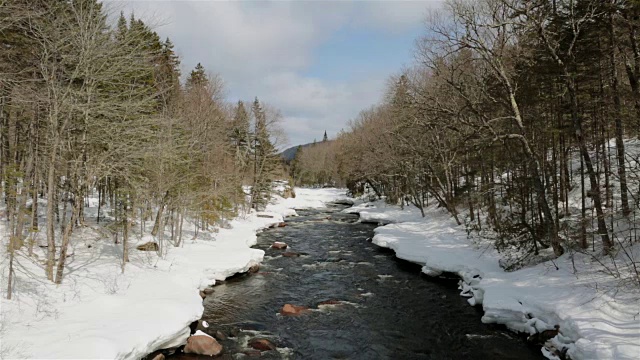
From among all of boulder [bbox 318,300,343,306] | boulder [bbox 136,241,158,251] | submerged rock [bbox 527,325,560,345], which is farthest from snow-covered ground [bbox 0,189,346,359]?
submerged rock [bbox 527,325,560,345]

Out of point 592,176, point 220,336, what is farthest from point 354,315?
point 592,176

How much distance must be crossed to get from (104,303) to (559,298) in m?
12.0

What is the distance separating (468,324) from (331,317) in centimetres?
421

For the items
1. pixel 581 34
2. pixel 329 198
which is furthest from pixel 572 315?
pixel 329 198

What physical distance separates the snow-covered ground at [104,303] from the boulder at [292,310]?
286 centimetres

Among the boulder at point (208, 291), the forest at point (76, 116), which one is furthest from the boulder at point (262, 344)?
the forest at point (76, 116)

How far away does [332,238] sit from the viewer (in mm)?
26500

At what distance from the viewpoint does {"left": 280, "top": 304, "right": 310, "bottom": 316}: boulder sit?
1226cm

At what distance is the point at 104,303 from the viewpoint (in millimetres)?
9609

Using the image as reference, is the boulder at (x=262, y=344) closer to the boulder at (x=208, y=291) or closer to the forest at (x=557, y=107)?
the boulder at (x=208, y=291)

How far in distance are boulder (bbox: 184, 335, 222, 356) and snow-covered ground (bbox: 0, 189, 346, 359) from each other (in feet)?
0.87

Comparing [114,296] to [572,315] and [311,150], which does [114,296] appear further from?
[311,150]

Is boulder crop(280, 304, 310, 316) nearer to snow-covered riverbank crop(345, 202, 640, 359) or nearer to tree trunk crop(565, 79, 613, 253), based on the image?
snow-covered riverbank crop(345, 202, 640, 359)

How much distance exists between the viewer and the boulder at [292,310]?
12258 millimetres
